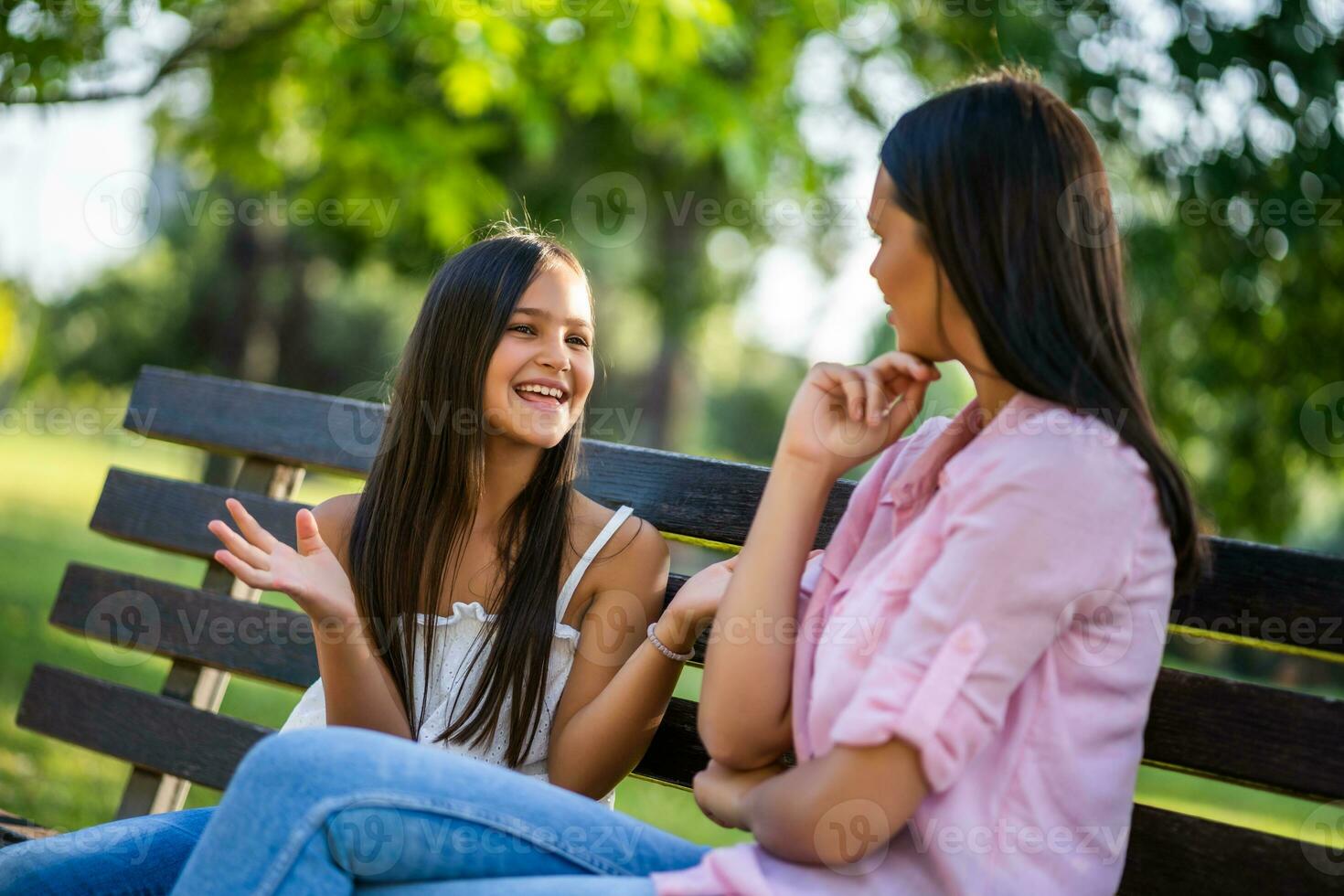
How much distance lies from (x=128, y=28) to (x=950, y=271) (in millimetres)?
4465

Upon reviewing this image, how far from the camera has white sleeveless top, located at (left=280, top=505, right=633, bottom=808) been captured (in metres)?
2.42

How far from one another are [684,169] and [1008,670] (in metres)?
10.1

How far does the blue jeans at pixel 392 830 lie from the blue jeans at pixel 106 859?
0.64m

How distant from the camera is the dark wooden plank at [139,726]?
9.48 ft

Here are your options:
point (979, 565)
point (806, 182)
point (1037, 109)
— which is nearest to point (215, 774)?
point (979, 565)

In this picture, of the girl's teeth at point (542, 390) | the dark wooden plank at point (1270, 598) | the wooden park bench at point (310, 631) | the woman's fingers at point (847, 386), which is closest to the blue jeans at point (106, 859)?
the wooden park bench at point (310, 631)

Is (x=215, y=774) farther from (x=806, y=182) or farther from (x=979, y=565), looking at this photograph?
(x=806, y=182)

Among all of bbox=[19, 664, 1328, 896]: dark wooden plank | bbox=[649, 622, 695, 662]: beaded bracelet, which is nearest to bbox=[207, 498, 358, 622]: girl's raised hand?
bbox=[649, 622, 695, 662]: beaded bracelet

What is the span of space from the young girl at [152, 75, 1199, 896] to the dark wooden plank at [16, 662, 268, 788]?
4.26 ft

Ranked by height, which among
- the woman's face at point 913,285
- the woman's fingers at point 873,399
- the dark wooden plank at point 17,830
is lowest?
the dark wooden plank at point 17,830

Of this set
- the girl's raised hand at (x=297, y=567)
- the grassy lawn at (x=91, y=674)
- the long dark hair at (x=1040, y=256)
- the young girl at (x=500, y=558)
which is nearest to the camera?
the long dark hair at (x=1040, y=256)

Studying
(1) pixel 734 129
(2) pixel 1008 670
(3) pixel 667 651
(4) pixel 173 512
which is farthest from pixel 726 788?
(1) pixel 734 129

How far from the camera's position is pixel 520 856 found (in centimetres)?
167

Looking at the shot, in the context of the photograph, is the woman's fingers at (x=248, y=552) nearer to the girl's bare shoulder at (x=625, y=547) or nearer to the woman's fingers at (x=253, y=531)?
the woman's fingers at (x=253, y=531)
